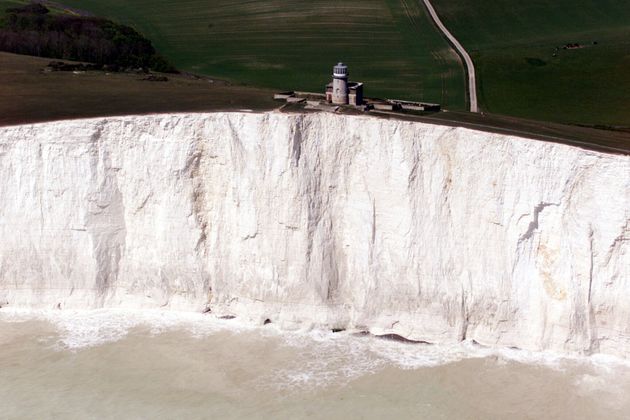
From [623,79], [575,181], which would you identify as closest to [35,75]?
[575,181]

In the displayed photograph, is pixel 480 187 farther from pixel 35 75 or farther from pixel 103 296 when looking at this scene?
pixel 35 75

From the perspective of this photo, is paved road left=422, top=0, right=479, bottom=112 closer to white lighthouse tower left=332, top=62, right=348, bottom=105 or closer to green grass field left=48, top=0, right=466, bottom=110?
green grass field left=48, top=0, right=466, bottom=110

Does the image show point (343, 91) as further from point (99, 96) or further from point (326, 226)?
point (99, 96)

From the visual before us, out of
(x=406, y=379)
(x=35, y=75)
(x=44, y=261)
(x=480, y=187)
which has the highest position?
(x=35, y=75)

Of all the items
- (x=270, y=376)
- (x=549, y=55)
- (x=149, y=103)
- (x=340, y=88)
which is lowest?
(x=270, y=376)

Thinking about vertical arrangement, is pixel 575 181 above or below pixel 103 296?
above

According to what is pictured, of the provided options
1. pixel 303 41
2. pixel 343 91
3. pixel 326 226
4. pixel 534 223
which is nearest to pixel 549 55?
pixel 303 41

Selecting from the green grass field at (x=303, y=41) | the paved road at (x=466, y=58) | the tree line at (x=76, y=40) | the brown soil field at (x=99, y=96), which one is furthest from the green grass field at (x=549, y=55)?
the tree line at (x=76, y=40)
